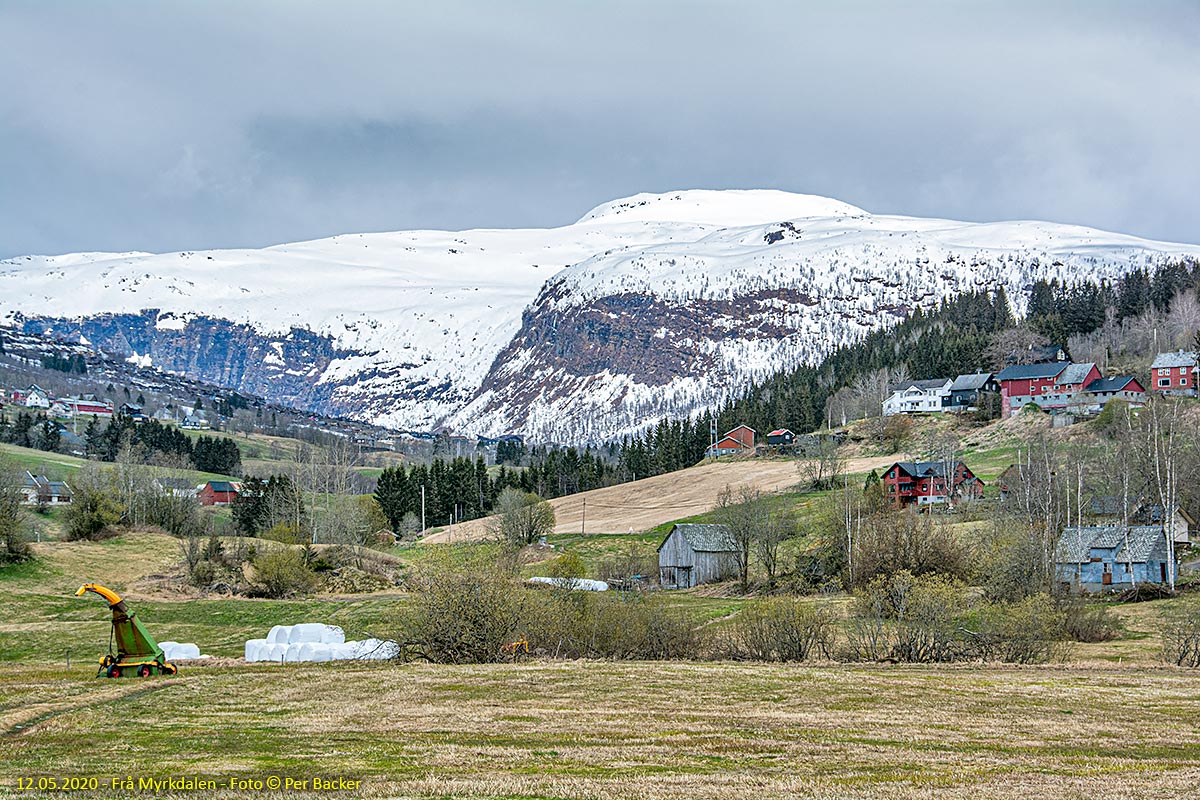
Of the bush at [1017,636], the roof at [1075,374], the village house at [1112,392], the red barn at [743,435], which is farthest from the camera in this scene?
the red barn at [743,435]

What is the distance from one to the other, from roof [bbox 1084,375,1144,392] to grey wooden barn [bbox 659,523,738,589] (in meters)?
71.7

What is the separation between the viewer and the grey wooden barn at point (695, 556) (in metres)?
92.9

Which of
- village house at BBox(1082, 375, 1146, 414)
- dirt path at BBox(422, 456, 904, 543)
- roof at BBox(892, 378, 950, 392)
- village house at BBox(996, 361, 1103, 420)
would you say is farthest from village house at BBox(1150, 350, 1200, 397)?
dirt path at BBox(422, 456, 904, 543)

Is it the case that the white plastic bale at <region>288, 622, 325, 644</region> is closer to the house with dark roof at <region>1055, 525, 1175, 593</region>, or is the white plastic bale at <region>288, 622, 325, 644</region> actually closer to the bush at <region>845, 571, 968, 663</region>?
the bush at <region>845, 571, 968, 663</region>

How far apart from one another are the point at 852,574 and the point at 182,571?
51.3m

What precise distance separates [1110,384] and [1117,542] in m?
71.7

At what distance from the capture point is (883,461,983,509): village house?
106 metres

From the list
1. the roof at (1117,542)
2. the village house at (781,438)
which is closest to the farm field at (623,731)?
the roof at (1117,542)

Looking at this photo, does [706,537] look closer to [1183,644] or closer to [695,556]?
[695,556]

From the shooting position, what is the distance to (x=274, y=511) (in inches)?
4756

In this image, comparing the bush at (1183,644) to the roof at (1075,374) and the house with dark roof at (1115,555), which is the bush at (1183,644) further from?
the roof at (1075,374)

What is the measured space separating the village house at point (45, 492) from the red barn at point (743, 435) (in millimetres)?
100714

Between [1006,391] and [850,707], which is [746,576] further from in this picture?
[1006,391]

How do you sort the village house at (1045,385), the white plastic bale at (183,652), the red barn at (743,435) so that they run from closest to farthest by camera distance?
the white plastic bale at (183,652), the village house at (1045,385), the red barn at (743,435)
